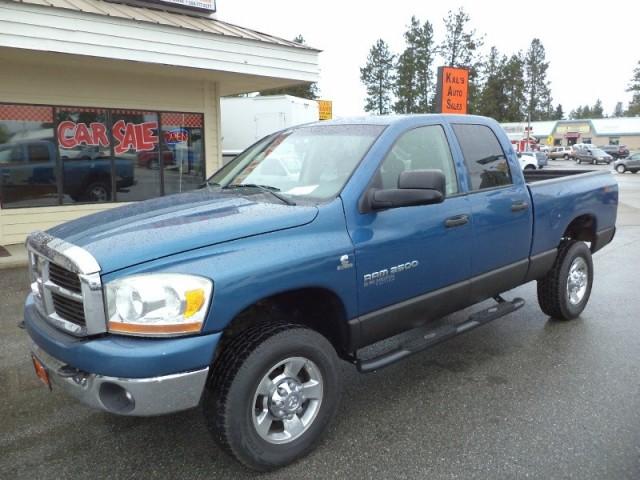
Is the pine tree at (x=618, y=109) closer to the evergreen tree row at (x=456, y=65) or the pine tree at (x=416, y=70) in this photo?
Answer: the evergreen tree row at (x=456, y=65)

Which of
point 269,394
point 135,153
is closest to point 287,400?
point 269,394

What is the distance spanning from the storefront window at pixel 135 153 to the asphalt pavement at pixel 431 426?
6.18 m

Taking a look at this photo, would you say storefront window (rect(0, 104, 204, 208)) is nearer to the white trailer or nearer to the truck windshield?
the white trailer

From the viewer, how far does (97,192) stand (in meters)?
10.1

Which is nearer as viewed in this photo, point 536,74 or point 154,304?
point 154,304

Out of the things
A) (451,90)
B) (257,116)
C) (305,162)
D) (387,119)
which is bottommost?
(305,162)

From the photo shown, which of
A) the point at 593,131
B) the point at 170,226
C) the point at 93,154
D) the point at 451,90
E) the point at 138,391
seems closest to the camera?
the point at 138,391

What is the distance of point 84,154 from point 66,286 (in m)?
8.09

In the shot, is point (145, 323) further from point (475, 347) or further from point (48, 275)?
point (475, 347)

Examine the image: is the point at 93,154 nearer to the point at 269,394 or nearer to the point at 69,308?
the point at 69,308

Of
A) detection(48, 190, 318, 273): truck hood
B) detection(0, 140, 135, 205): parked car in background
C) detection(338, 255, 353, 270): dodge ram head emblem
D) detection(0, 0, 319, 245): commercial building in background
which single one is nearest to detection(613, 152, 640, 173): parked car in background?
detection(0, 0, 319, 245): commercial building in background

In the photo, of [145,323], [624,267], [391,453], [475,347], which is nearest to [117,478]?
[145,323]

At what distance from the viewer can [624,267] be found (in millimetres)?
7750

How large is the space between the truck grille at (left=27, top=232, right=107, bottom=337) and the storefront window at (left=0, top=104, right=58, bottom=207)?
715 centimetres
